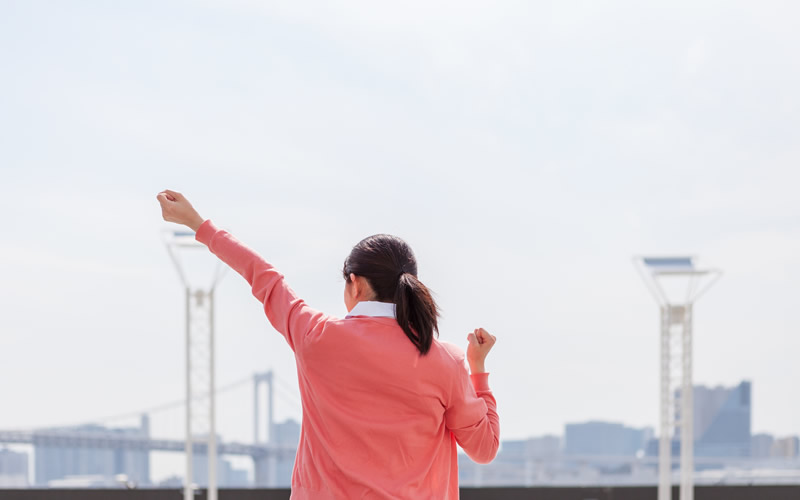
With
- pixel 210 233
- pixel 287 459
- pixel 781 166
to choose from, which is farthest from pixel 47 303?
pixel 210 233

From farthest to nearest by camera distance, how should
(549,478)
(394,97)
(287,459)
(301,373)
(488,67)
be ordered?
1. (549,478)
2. (287,459)
3. (394,97)
4. (488,67)
5. (301,373)

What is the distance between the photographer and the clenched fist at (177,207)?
43.8 inches

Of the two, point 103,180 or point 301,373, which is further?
point 103,180

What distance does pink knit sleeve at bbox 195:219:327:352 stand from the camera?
1.03m

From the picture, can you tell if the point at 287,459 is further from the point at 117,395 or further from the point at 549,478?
the point at 117,395

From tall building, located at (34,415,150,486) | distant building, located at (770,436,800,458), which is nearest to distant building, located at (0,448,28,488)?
tall building, located at (34,415,150,486)

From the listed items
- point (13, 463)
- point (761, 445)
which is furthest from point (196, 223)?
point (761, 445)

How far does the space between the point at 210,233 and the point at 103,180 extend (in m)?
20.2

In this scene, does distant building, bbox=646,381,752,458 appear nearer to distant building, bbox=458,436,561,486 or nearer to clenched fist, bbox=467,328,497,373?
distant building, bbox=458,436,561,486

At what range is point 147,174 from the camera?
20297 millimetres

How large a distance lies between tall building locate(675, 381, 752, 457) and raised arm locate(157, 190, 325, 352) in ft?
99.6

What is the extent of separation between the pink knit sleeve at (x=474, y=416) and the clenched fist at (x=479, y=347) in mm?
15

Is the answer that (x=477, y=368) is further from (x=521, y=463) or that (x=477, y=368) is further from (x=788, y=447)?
(x=788, y=447)

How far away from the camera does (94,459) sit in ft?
76.5
